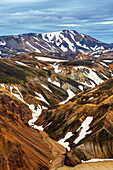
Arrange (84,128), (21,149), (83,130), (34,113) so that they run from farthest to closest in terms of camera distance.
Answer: (34,113)
(84,128)
(83,130)
(21,149)

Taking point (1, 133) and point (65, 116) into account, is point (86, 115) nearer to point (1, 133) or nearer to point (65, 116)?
point (65, 116)

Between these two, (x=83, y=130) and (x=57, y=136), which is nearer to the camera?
(x=83, y=130)

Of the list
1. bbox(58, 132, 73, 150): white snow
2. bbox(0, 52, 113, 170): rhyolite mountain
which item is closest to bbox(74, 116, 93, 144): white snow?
bbox(0, 52, 113, 170): rhyolite mountain

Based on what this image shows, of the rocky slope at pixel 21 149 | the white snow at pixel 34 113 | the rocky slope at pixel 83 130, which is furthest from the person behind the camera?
the white snow at pixel 34 113

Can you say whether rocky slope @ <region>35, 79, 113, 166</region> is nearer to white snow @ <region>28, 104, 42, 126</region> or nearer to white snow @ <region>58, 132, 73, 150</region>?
white snow @ <region>58, 132, 73, 150</region>

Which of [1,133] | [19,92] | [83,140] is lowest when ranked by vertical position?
[83,140]

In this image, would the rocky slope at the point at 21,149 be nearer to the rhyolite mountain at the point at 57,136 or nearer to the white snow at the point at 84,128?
the rhyolite mountain at the point at 57,136

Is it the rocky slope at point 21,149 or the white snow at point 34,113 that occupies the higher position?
the white snow at point 34,113

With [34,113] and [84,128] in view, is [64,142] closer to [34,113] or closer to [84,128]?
[84,128]

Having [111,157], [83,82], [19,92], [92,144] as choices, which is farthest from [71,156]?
[83,82]

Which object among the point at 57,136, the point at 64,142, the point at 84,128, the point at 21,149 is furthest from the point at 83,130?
the point at 21,149

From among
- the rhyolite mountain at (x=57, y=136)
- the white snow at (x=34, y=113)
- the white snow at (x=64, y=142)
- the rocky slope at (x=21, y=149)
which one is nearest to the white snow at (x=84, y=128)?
the rhyolite mountain at (x=57, y=136)
